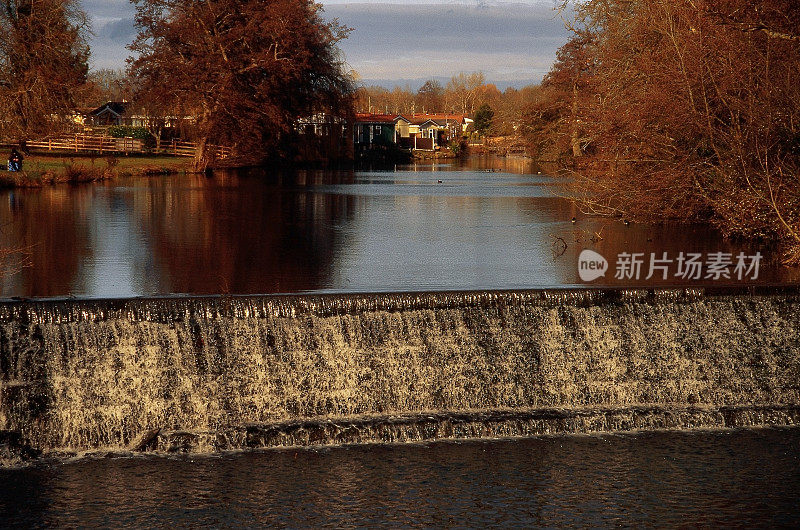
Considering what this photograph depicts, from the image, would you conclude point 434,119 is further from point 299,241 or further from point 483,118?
point 299,241

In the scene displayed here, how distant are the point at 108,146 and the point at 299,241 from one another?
33.2 m

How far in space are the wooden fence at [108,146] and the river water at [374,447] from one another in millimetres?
20778

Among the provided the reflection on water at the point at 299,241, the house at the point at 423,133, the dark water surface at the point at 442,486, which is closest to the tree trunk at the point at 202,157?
the reflection on water at the point at 299,241

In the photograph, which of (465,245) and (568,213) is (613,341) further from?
(568,213)

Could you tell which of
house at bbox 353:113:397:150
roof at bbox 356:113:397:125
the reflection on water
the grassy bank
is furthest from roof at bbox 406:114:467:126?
the reflection on water

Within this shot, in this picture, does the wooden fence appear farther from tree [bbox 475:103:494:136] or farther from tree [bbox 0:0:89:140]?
tree [bbox 475:103:494:136]

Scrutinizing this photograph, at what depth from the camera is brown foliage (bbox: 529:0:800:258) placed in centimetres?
1491

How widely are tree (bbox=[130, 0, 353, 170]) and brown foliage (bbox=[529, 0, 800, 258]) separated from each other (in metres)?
23.2

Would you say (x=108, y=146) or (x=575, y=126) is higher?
(x=575, y=126)

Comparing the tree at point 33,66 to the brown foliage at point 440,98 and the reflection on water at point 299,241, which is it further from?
the brown foliage at point 440,98

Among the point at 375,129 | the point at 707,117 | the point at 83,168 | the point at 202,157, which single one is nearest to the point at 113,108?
the point at 375,129

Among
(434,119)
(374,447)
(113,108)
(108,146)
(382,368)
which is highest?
(434,119)

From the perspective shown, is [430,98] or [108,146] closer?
[108,146]

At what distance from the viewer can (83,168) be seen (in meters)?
31.9
